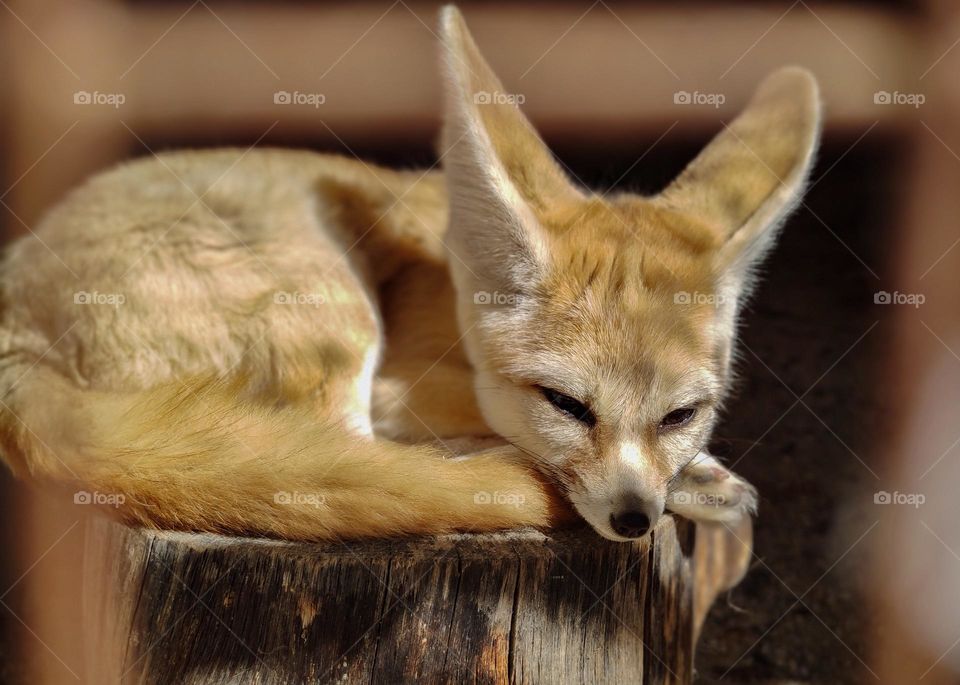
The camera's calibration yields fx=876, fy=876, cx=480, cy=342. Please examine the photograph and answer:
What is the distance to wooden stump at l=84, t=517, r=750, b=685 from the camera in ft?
5.34

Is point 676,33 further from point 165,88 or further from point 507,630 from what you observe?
point 507,630

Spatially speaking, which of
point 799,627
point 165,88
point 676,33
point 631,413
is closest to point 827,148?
point 676,33

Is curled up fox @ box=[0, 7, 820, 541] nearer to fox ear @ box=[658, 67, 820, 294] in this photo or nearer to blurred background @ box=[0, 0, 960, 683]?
fox ear @ box=[658, 67, 820, 294]

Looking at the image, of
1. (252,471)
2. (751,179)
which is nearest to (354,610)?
(252,471)

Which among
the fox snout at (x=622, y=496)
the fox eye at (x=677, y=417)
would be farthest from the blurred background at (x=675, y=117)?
the fox snout at (x=622, y=496)

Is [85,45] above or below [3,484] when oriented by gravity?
above

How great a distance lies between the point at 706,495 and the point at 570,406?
1.35 feet

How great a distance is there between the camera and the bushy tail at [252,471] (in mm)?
1715

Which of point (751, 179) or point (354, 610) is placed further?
point (751, 179)

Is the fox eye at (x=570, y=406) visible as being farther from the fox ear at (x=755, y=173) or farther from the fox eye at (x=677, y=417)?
the fox ear at (x=755, y=173)

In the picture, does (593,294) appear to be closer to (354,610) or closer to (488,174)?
(488,174)

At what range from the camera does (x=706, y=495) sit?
208 centimetres

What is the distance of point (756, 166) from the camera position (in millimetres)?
2359

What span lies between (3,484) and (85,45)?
4.44ft
